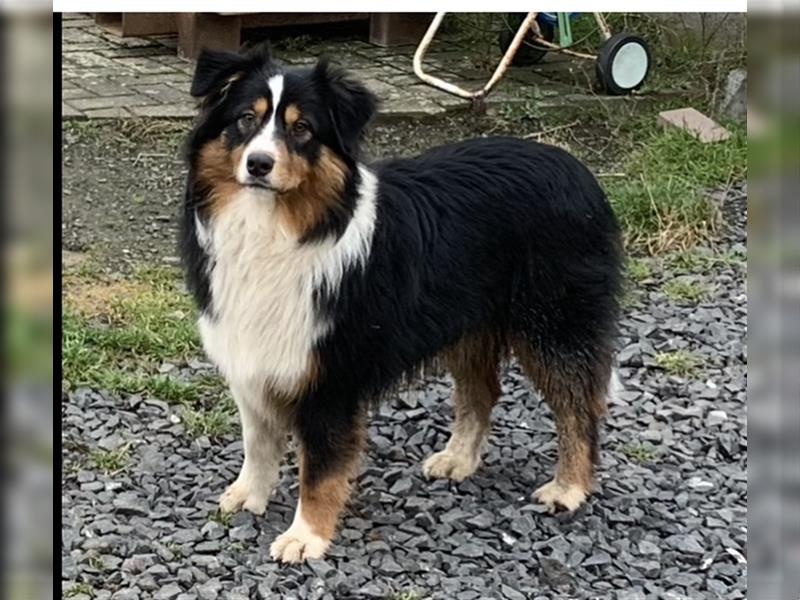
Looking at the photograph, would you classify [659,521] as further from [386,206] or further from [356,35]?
[356,35]

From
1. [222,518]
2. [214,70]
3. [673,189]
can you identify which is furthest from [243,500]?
[673,189]

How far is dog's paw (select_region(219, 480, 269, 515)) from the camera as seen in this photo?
12.5ft

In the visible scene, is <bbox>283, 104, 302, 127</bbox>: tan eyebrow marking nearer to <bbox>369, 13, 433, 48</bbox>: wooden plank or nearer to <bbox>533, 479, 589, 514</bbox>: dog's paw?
<bbox>533, 479, 589, 514</bbox>: dog's paw

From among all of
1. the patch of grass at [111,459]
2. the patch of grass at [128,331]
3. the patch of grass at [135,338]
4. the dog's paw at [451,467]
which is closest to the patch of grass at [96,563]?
the patch of grass at [111,459]

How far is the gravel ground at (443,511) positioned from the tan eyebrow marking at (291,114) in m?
1.29

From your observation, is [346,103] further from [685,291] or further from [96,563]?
[685,291]

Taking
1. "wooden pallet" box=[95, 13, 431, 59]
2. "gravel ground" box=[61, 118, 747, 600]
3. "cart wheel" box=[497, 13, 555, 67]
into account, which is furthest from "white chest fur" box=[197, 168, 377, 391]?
"cart wheel" box=[497, 13, 555, 67]

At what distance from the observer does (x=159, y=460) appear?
4066 mm

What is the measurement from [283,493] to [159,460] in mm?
437

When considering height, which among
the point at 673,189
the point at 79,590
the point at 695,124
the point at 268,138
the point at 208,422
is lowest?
the point at 79,590

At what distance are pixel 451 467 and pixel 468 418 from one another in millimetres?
172

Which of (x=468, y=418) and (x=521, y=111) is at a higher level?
(x=521, y=111)

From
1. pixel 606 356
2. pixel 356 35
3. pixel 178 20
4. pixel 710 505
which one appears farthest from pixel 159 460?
pixel 356 35

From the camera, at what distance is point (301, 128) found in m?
3.25
